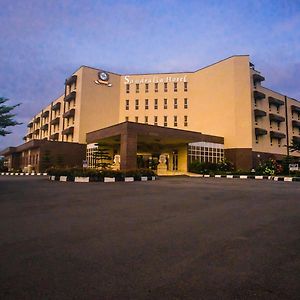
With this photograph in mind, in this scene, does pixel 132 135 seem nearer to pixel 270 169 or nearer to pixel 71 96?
pixel 270 169

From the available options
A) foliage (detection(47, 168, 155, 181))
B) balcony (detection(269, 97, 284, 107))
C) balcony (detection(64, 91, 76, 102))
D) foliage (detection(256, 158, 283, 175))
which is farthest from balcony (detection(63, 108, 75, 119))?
balcony (detection(269, 97, 284, 107))

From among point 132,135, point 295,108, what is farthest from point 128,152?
point 295,108

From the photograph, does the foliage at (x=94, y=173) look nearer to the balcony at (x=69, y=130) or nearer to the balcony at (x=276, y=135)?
the balcony at (x=69, y=130)

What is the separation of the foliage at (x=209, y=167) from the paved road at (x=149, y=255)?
2864 cm

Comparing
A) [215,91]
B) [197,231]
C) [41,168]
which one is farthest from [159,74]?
[197,231]

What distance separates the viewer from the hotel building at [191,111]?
1539 inches

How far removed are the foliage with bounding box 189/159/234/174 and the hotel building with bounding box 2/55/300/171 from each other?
4.17 feet

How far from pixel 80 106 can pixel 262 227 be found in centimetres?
3989

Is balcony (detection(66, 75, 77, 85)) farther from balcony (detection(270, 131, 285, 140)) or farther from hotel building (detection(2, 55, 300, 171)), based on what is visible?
balcony (detection(270, 131, 285, 140))

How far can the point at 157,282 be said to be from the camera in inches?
116

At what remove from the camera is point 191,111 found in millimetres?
47344

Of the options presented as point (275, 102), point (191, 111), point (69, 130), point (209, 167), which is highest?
point (275, 102)

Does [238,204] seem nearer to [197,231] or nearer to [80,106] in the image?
[197,231]

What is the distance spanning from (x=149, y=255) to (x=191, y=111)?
44.8 metres
